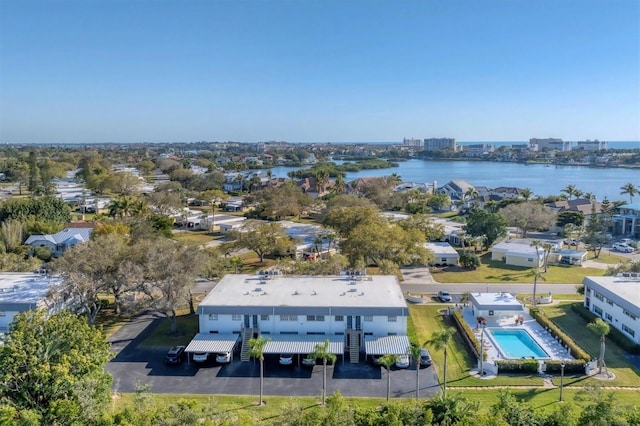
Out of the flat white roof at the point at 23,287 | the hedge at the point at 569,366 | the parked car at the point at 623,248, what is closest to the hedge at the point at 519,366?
the hedge at the point at 569,366

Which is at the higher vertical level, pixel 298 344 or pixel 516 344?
pixel 298 344

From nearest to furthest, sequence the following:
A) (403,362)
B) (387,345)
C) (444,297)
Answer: (403,362) < (387,345) < (444,297)

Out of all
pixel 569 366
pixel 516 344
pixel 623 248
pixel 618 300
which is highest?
pixel 618 300

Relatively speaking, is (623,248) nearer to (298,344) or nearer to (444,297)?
(444,297)

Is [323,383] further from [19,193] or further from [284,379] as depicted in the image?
[19,193]

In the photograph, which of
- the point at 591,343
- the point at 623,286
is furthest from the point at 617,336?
the point at 623,286

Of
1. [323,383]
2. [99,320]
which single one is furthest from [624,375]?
[99,320]

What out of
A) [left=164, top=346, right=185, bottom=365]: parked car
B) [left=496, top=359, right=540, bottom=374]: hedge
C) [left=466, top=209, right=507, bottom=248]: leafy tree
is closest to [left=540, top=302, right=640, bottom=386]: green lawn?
[left=496, top=359, right=540, bottom=374]: hedge

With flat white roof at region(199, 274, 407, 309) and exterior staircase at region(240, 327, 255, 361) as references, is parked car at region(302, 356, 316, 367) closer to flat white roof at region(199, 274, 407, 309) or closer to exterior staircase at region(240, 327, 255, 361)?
exterior staircase at region(240, 327, 255, 361)
